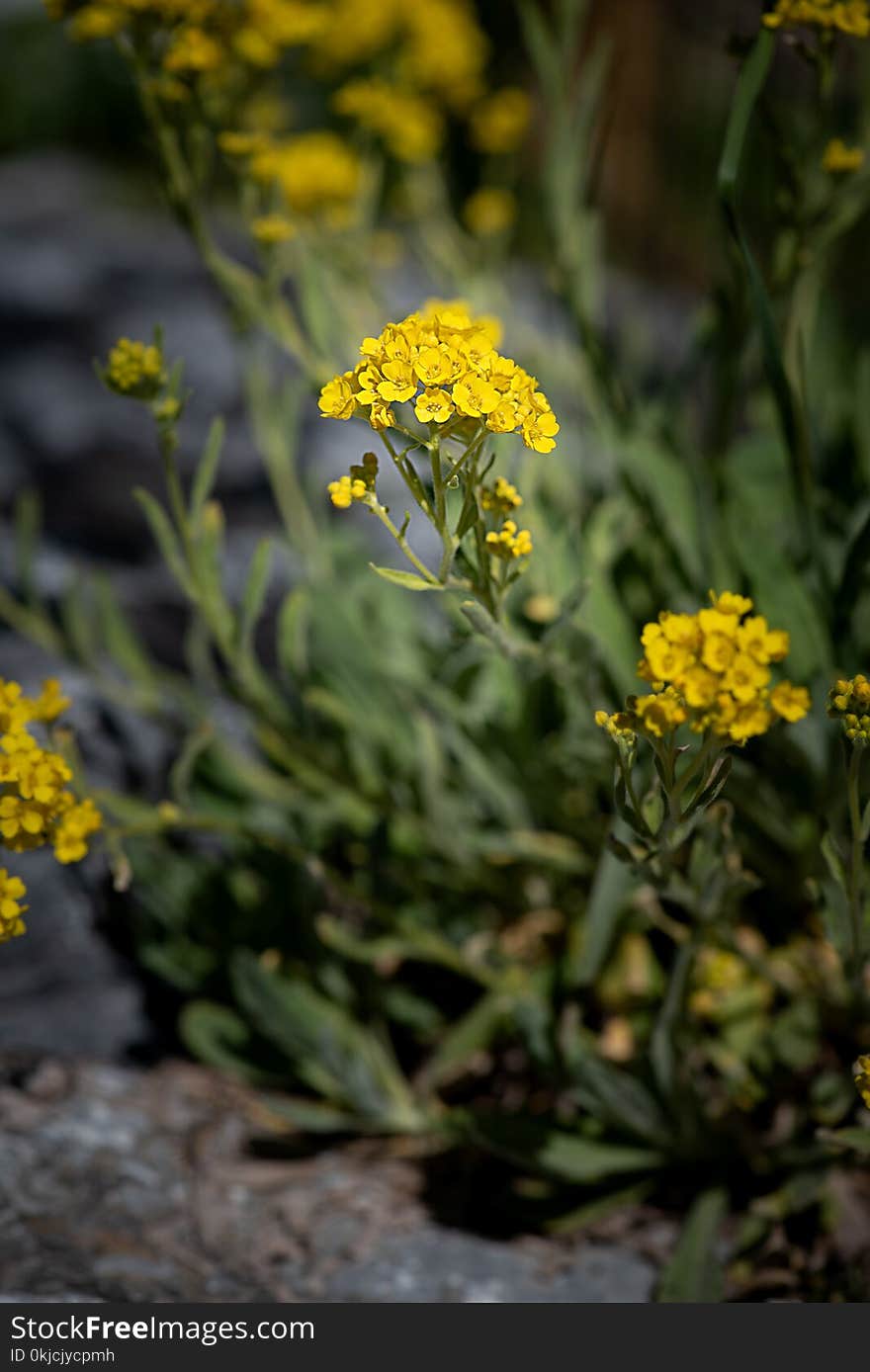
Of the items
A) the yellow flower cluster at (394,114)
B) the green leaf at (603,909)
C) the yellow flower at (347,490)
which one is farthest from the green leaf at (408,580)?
the yellow flower cluster at (394,114)

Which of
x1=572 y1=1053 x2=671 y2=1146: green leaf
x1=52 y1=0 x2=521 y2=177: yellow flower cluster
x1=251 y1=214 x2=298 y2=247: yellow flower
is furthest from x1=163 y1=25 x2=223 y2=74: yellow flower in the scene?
x1=572 y1=1053 x2=671 y2=1146: green leaf

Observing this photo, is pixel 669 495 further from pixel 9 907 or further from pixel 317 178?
pixel 9 907

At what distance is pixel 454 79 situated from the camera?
6.61ft

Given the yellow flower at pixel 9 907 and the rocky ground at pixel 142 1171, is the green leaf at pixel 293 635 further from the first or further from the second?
the yellow flower at pixel 9 907

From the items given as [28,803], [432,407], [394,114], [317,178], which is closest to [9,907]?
[28,803]

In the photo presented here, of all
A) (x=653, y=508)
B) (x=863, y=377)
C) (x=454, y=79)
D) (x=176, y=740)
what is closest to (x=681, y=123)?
(x=454, y=79)

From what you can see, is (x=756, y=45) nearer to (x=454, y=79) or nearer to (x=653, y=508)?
(x=653, y=508)

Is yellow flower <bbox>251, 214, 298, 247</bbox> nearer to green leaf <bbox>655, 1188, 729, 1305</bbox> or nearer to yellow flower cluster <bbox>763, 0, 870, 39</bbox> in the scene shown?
yellow flower cluster <bbox>763, 0, 870, 39</bbox>

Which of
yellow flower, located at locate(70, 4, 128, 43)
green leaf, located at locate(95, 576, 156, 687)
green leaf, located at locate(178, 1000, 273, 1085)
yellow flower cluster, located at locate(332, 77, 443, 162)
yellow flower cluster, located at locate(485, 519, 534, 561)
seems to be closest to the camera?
yellow flower cluster, located at locate(485, 519, 534, 561)

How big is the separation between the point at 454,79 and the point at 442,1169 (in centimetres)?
167

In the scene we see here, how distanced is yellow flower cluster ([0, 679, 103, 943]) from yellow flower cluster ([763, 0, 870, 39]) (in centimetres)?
86

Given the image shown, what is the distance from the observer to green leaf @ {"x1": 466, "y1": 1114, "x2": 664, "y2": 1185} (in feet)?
3.85

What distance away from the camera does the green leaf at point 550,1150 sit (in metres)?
1.17

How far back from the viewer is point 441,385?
0.83m
